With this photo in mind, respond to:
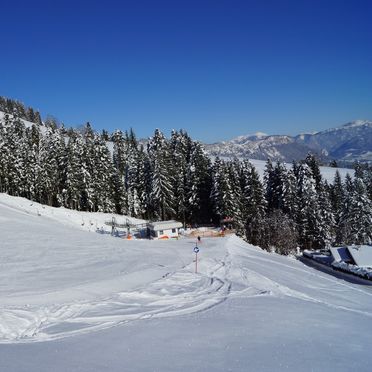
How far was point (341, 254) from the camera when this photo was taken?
189ft

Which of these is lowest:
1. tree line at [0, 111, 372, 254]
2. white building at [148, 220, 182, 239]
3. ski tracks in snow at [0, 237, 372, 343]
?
ski tracks in snow at [0, 237, 372, 343]

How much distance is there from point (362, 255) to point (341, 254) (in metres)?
3.12

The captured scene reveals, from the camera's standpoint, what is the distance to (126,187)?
3150 inches

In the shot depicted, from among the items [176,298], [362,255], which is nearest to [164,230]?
[362,255]

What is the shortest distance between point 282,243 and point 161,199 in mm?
21711

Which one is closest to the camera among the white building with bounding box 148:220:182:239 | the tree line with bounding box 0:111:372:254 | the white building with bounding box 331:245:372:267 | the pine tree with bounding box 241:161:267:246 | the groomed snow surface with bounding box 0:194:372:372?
the groomed snow surface with bounding box 0:194:372:372

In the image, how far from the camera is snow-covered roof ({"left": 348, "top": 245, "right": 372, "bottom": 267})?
175ft

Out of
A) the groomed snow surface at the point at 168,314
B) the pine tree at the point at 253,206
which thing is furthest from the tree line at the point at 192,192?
the groomed snow surface at the point at 168,314

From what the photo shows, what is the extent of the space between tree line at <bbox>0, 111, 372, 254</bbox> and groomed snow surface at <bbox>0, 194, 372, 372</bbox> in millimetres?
34856

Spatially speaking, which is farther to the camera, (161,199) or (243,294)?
(161,199)

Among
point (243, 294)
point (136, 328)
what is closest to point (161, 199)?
point (243, 294)

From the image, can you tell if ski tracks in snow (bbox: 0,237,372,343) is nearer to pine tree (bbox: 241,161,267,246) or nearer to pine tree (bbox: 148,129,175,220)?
pine tree (bbox: 241,161,267,246)

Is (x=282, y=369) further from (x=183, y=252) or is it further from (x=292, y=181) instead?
(x=292, y=181)

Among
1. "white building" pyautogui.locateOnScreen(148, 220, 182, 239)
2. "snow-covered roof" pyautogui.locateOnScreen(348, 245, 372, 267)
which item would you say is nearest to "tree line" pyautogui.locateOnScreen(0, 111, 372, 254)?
"snow-covered roof" pyautogui.locateOnScreen(348, 245, 372, 267)
